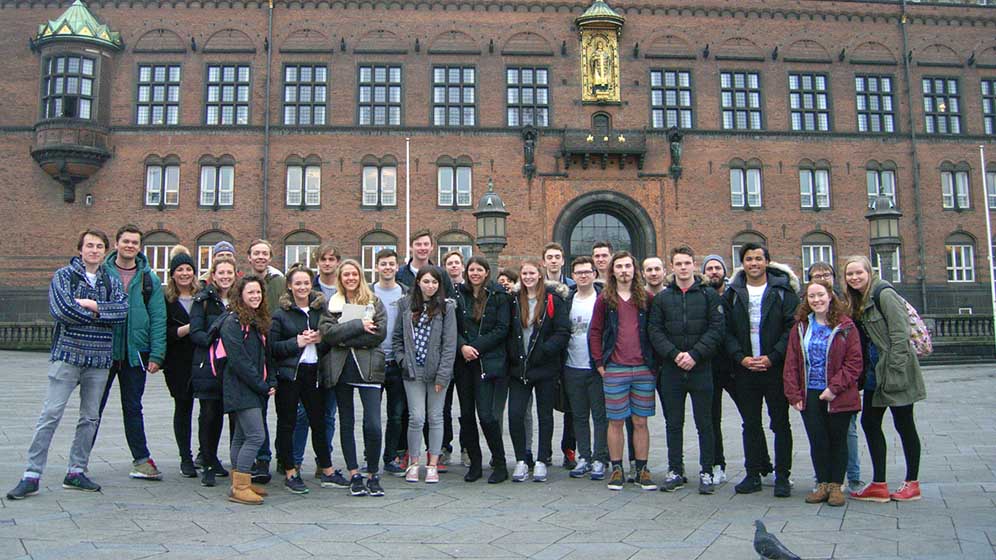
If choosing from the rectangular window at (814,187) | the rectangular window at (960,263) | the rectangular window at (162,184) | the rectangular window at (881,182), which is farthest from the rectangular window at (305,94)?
the rectangular window at (960,263)

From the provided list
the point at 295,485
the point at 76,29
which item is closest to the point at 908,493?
the point at 295,485

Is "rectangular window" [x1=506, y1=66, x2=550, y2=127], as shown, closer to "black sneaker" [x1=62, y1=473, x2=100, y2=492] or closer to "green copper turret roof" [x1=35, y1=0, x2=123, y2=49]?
"green copper turret roof" [x1=35, y1=0, x2=123, y2=49]

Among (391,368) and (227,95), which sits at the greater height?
(227,95)

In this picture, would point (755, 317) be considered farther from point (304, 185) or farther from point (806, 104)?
point (806, 104)

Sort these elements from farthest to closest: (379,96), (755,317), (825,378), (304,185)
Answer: (379,96)
(304,185)
(755,317)
(825,378)

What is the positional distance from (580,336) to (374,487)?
2.52 metres

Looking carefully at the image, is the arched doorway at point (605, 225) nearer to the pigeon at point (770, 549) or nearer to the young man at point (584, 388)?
the young man at point (584, 388)

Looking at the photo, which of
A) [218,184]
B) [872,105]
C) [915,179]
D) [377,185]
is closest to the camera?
[218,184]

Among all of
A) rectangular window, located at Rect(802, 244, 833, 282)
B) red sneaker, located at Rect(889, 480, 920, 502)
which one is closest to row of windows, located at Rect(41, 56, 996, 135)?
rectangular window, located at Rect(802, 244, 833, 282)

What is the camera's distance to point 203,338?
721 centimetres

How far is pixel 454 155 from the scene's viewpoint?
31.2 meters

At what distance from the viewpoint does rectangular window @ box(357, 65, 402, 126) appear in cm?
3153

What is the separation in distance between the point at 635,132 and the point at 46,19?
24326 mm

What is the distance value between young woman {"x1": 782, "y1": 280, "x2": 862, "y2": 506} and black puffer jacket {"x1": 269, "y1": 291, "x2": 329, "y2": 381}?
4361mm
